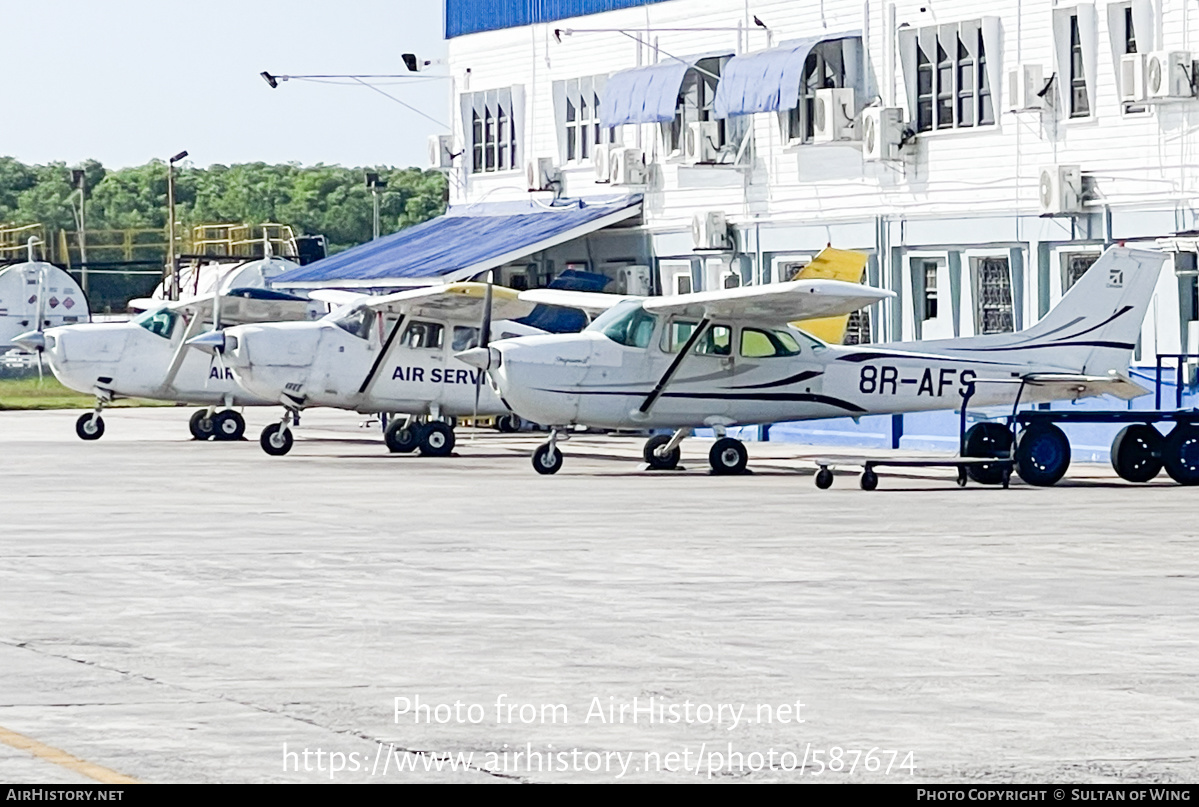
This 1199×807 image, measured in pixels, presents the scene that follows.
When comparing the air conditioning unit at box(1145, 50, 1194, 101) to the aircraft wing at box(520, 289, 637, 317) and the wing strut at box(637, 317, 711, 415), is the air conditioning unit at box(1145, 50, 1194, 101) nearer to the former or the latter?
the wing strut at box(637, 317, 711, 415)

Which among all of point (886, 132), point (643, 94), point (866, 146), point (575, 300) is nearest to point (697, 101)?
point (643, 94)

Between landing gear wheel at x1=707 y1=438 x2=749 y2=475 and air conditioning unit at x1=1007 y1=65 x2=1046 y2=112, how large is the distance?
7.50 m

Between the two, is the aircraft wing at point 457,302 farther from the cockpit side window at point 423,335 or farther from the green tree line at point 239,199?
the green tree line at point 239,199

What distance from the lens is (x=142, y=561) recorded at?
1523 centimetres

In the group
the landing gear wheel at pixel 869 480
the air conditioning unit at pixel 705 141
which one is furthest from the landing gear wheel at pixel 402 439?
the air conditioning unit at pixel 705 141

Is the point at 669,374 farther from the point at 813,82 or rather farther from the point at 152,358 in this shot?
the point at 813,82

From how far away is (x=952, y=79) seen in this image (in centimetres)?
3244

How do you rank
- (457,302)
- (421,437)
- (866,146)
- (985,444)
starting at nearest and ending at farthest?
1. (985,444)
2. (457,302)
3. (421,437)
4. (866,146)

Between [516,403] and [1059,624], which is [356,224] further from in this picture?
[1059,624]

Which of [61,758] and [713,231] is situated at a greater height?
[713,231]

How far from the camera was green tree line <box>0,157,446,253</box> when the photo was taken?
128500mm

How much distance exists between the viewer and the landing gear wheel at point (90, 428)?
33.0 meters

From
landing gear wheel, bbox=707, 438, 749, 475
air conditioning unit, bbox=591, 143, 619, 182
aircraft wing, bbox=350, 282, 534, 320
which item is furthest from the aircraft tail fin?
air conditioning unit, bbox=591, 143, 619, 182

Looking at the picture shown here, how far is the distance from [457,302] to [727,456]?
4916 millimetres
